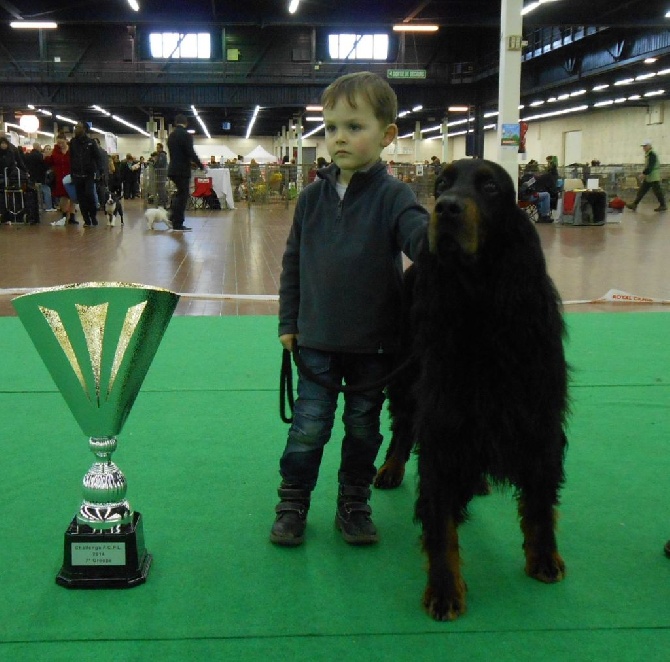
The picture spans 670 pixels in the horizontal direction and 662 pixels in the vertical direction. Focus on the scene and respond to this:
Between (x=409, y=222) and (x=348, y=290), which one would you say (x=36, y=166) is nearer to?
(x=348, y=290)

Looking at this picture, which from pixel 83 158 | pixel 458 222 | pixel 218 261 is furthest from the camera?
pixel 83 158

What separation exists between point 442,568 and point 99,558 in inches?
38.7

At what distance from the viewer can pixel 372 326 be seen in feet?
8.17

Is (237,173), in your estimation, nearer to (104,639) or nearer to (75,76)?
(75,76)

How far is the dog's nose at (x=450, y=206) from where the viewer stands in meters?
1.86

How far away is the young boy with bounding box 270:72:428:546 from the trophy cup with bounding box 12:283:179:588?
52cm

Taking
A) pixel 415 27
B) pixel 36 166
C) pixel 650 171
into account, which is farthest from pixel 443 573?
pixel 415 27

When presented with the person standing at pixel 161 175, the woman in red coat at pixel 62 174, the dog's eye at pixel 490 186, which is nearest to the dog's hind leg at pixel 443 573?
the dog's eye at pixel 490 186

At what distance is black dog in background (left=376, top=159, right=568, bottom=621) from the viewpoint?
1.93m

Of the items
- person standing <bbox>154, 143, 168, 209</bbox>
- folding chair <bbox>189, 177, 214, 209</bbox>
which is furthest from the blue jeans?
folding chair <bbox>189, 177, 214, 209</bbox>

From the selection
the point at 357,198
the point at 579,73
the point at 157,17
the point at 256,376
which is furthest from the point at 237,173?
the point at 357,198

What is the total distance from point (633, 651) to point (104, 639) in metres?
1.34

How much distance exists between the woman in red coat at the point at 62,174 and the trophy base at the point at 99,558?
1454 cm

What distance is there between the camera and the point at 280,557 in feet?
8.07
